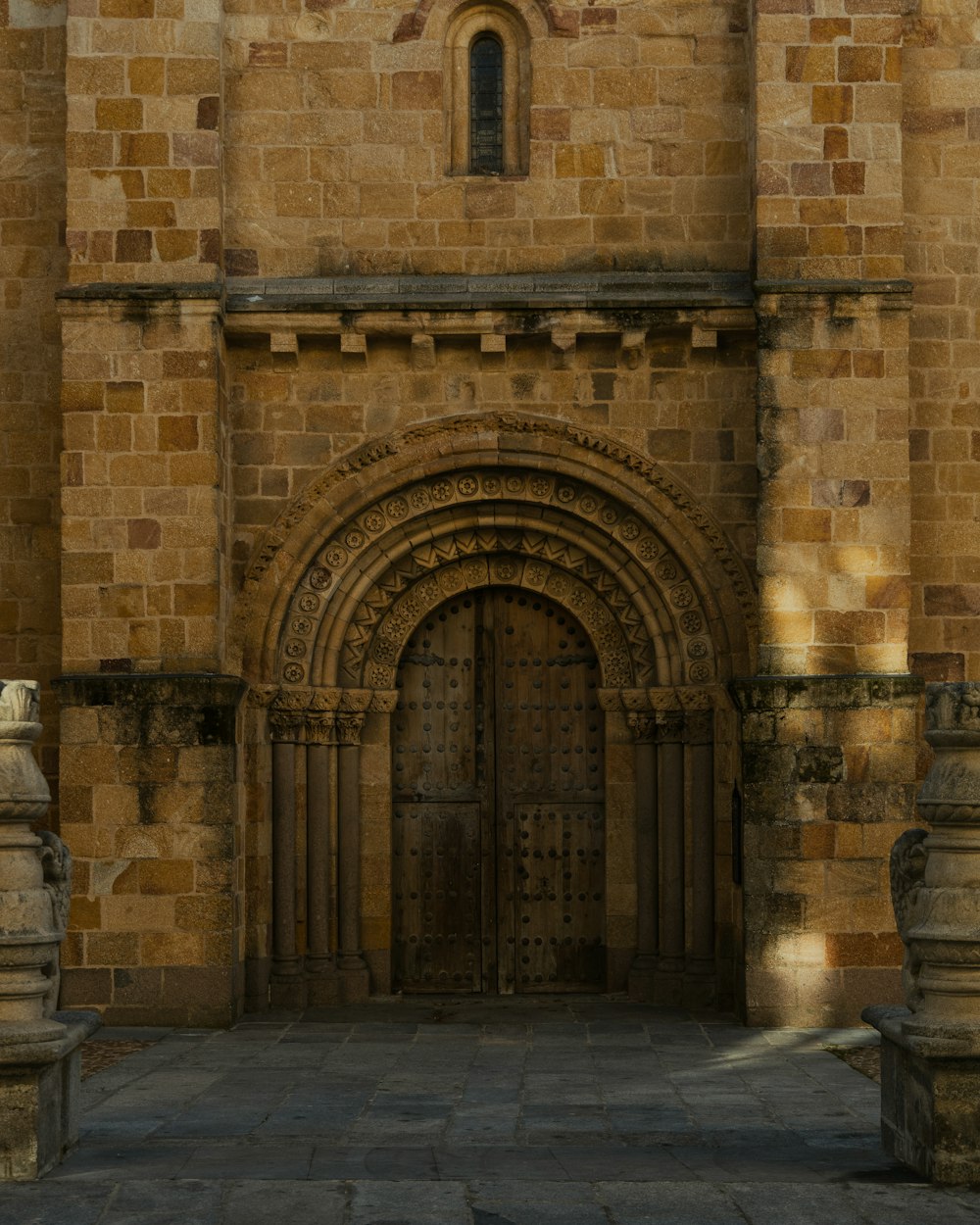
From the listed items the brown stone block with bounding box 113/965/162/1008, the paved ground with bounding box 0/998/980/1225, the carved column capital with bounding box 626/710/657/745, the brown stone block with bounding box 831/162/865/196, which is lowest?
the paved ground with bounding box 0/998/980/1225

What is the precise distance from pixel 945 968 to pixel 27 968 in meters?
3.43

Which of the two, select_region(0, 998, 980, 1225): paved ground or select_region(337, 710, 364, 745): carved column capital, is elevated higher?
select_region(337, 710, 364, 745): carved column capital

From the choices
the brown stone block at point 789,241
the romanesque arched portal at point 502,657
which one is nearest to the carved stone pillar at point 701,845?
the romanesque arched portal at point 502,657

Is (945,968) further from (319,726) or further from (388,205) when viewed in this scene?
(388,205)

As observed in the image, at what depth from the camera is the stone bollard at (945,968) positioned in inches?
268

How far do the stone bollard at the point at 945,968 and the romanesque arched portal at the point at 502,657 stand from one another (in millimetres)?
4866

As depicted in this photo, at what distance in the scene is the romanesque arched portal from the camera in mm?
12094

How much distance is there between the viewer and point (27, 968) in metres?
6.99

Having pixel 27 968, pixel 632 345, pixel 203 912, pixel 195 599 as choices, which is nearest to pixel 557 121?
pixel 632 345

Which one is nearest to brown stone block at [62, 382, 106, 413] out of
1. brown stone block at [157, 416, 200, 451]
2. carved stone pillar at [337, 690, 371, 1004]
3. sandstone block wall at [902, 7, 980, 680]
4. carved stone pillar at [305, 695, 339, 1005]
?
brown stone block at [157, 416, 200, 451]

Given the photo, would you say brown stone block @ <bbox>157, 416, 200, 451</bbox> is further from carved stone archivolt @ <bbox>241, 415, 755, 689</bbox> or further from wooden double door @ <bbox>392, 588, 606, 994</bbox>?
wooden double door @ <bbox>392, 588, 606, 994</bbox>

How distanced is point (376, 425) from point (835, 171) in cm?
333

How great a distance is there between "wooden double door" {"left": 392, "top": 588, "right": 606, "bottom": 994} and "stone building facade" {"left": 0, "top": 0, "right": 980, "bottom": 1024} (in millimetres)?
27

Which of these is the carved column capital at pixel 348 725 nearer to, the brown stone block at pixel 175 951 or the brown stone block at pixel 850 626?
the brown stone block at pixel 175 951
